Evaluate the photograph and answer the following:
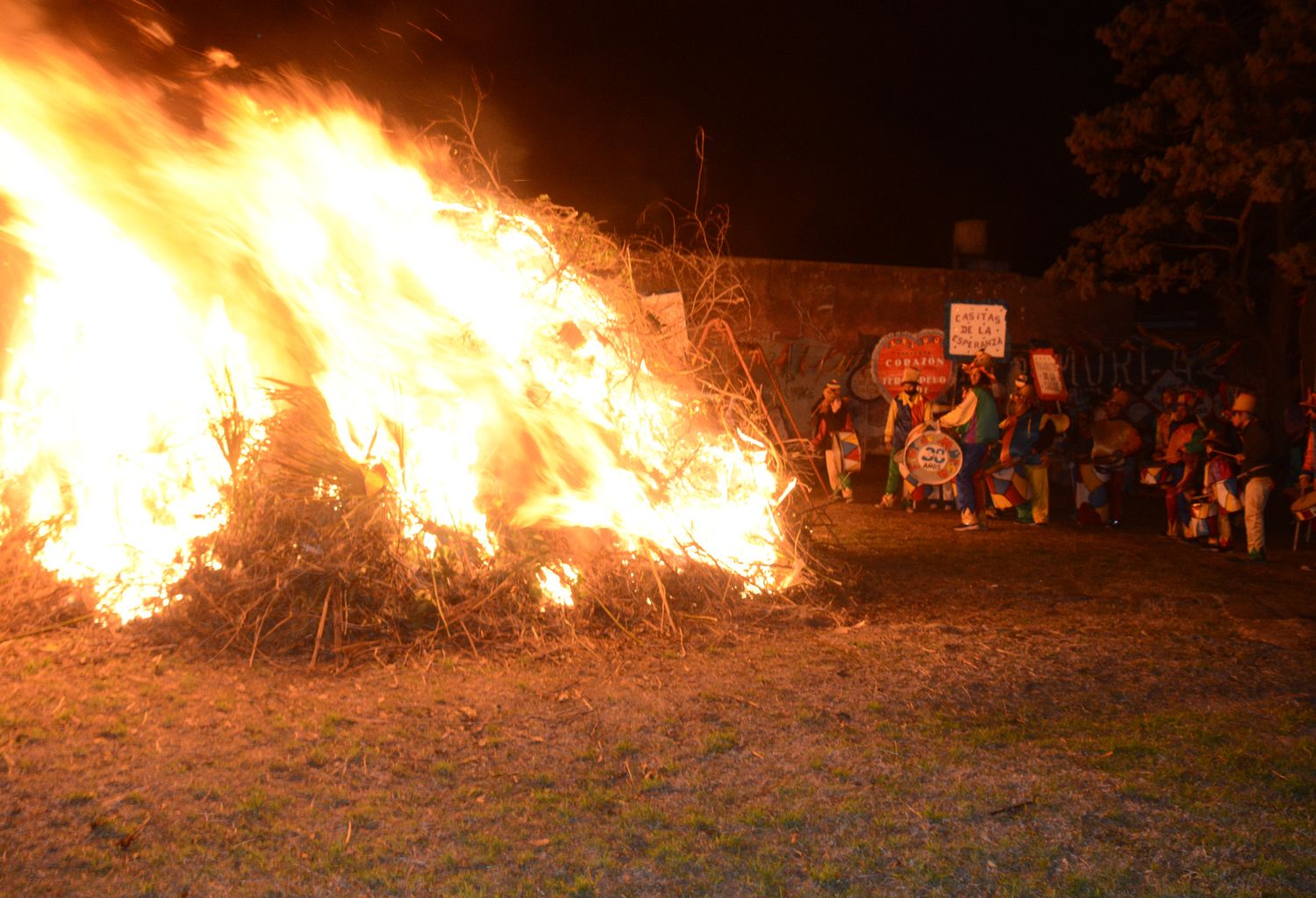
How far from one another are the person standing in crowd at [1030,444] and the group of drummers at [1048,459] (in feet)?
0.04

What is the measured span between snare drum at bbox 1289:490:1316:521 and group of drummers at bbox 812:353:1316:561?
0.02 m

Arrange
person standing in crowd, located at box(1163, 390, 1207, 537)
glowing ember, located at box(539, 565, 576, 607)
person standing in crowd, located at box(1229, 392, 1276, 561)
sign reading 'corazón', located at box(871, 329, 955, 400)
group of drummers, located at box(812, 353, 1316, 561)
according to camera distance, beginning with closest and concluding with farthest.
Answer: glowing ember, located at box(539, 565, 576, 607), person standing in crowd, located at box(1229, 392, 1276, 561), group of drummers, located at box(812, 353, 1316, 561), person standing in crowd, located at box(1163, 390, 1207, 537), sign reading 'corazón', located at box(871, 329, 955, 400)

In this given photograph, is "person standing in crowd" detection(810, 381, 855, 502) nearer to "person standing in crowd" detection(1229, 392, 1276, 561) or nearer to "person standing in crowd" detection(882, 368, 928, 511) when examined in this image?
"person standing in crowd" detection(882, 368, 928, 511)

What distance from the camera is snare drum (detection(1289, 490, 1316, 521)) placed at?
36.8 feet

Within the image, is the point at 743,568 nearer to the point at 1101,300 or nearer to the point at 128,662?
the point at 128,662

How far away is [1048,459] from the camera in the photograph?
13.1 m

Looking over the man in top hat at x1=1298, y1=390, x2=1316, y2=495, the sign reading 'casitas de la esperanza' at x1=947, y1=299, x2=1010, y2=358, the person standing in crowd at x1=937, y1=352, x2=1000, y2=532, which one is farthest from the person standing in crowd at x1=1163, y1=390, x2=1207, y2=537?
the sign reading 'casitas de la esperanza' at x1=947, y1=299, x2=1010, y2=358

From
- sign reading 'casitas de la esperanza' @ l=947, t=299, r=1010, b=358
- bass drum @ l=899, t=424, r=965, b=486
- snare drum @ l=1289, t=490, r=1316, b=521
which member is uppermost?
sign reading 'casitas de la esperanza' @ l=947, t=299, r=1010, b=358

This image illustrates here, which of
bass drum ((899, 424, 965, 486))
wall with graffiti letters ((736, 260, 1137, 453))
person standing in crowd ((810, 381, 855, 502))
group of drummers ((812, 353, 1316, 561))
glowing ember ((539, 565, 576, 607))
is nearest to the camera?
glowing ember ((539, 565, 576, 607))

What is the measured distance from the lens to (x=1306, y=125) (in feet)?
60.3

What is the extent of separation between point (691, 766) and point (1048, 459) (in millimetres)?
9549

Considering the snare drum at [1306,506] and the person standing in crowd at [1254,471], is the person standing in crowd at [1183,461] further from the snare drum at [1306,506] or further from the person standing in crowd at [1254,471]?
the snare drum at [1306,506]

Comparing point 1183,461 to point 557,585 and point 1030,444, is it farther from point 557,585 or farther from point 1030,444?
point 557,585

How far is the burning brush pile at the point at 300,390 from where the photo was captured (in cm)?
672
